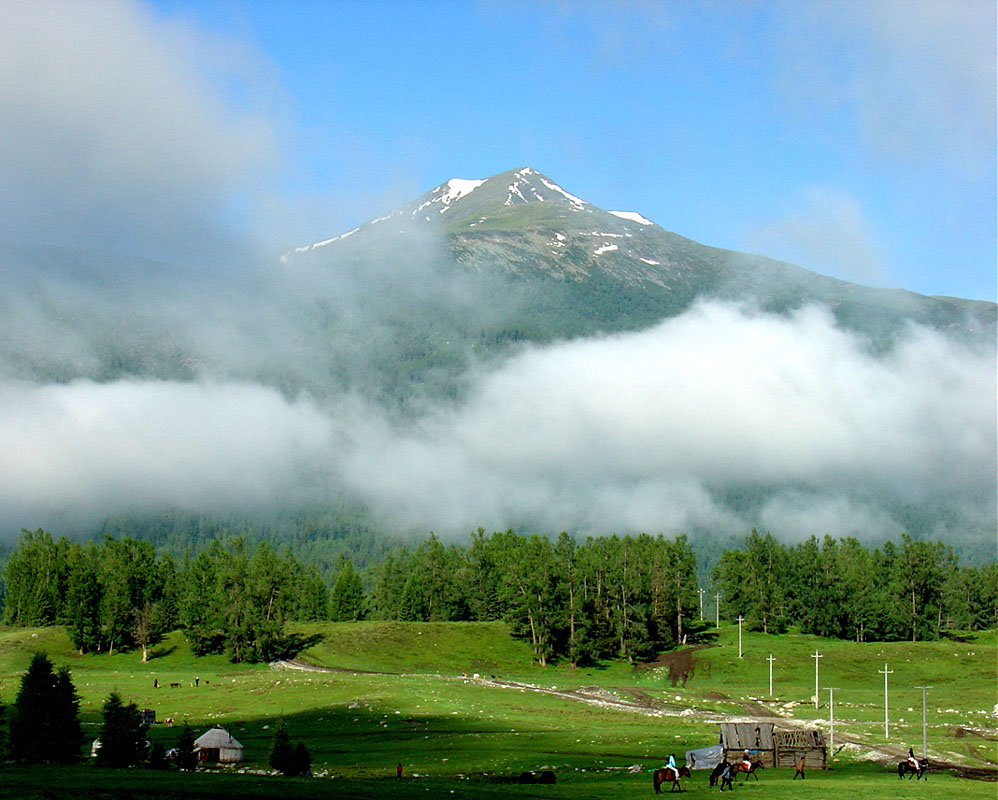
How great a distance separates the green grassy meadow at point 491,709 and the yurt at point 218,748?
210 centimetres

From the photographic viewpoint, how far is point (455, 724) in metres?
96.3

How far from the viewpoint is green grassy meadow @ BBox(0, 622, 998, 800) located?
185ft

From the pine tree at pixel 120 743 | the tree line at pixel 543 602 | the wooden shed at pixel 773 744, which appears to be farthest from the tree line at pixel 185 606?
the wooden shed at pixel 773 744

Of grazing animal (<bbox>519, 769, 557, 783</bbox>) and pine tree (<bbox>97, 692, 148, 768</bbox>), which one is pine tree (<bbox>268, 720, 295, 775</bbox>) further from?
grazing animal (<bbox>519, 769, 557, 783</bbox>)

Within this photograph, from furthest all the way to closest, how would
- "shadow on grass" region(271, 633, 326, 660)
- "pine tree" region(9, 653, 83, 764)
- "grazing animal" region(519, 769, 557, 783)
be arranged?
"shadow on grass" region(271, 633, 326, 660)
"pine tree" region(9, 653, 83, 764)
"grazing animal" region(519, 769, 557, 783)

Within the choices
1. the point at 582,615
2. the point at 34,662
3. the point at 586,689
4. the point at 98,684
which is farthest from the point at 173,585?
the point at 34,662

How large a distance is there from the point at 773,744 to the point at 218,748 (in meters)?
41.7

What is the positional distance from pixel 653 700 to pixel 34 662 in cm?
7537

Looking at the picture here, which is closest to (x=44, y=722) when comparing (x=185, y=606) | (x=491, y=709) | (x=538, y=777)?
(x=538, y=777)

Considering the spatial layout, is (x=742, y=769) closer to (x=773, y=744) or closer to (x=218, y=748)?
(x=773, y=744)

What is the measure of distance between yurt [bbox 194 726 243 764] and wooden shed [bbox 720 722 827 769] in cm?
3676

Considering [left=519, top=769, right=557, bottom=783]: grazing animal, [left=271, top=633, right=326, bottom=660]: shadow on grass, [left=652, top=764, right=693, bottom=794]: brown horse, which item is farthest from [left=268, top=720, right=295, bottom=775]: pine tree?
[left=271, top=633, right=326, bottom=660]: shadow on grass

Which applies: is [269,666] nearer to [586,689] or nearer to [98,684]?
[98,684]

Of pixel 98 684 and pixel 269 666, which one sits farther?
pixel 269 666
